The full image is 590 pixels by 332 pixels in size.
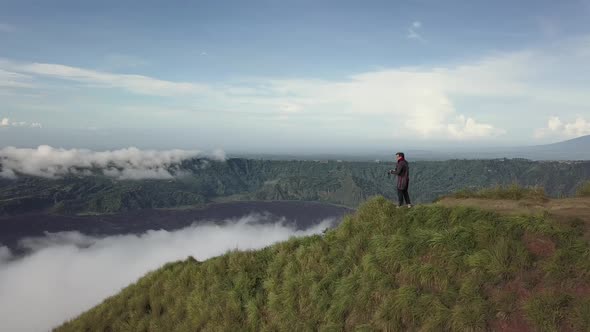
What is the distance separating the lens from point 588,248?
12555 millimetres

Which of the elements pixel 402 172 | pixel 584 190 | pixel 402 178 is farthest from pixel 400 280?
pixel 584 190

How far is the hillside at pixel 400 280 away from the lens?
11.9 m

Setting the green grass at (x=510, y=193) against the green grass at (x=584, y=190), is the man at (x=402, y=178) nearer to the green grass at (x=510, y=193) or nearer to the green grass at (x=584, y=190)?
the green grass at (x=510, y=193)

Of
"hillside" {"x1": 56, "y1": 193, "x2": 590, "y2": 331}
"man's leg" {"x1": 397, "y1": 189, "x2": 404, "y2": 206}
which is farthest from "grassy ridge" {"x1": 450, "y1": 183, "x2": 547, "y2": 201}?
"man's leg" {"x1": 397, "y1": 189, "x2": 404, "y2": 206}

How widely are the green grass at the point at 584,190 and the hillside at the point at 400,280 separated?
3.28 m

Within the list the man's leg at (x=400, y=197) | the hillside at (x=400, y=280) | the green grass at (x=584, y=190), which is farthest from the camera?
the green grass at (x=584, y=190)

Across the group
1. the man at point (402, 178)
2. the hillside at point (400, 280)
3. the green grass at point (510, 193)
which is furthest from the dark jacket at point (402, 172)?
the green grass at point (510, 193)

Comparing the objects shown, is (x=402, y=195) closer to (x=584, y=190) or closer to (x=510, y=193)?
(x=510, y=193)

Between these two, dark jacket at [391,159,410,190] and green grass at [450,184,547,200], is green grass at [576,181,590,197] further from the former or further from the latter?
dark jacket at [391,159,410,190]

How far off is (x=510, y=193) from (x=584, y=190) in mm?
4888

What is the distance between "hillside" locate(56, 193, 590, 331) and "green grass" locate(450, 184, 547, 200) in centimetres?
71

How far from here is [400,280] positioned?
46.2 ft

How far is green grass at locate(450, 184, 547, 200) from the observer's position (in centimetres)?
2033

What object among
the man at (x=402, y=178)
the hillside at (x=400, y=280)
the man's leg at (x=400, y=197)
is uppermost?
the man at (x=402, y=178)
